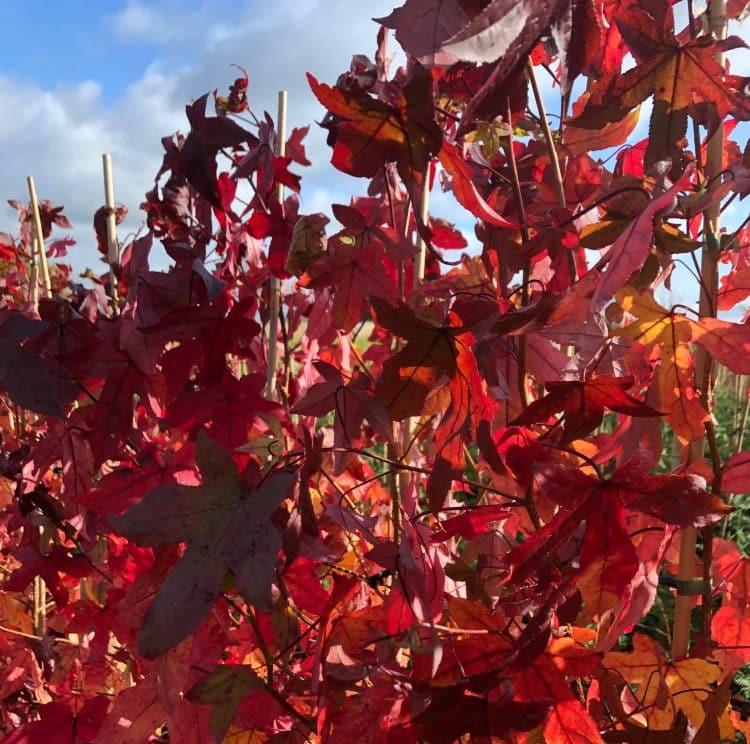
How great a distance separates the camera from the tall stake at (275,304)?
3.82 feet

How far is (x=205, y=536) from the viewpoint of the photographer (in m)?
0.61

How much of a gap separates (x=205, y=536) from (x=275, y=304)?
598 mm

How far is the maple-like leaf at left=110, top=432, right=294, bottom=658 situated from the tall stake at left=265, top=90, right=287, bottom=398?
540 mm

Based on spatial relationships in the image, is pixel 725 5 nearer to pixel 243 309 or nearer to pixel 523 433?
pixel 523 433

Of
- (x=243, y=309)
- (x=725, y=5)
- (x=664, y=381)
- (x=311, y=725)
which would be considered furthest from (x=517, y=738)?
(x=725, y=5)

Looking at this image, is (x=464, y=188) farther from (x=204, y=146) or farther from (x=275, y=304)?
(x=275, y=304)

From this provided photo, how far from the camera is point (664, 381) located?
76cm

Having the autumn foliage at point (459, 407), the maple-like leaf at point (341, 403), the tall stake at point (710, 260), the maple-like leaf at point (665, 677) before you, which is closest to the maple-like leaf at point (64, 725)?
the autumn foliage at point (459, 407)

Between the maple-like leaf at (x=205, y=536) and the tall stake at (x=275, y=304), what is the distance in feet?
1.77

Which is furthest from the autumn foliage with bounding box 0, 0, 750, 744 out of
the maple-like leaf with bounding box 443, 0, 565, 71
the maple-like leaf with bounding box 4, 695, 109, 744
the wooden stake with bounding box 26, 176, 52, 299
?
the wooden stake with bounding box 26, 176, 52, 299

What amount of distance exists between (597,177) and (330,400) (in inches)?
16.8

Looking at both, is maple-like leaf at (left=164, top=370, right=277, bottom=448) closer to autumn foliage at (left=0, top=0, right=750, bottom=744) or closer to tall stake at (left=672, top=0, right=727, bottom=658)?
autumn foliage at (left=0, top=0, right=750, bottom=744)

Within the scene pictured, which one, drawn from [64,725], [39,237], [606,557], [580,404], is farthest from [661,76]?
[39,237]

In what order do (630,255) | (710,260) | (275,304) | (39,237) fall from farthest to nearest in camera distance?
1. (39,237)
2. (275,304)
3. (710,260)
4. (630,255)
